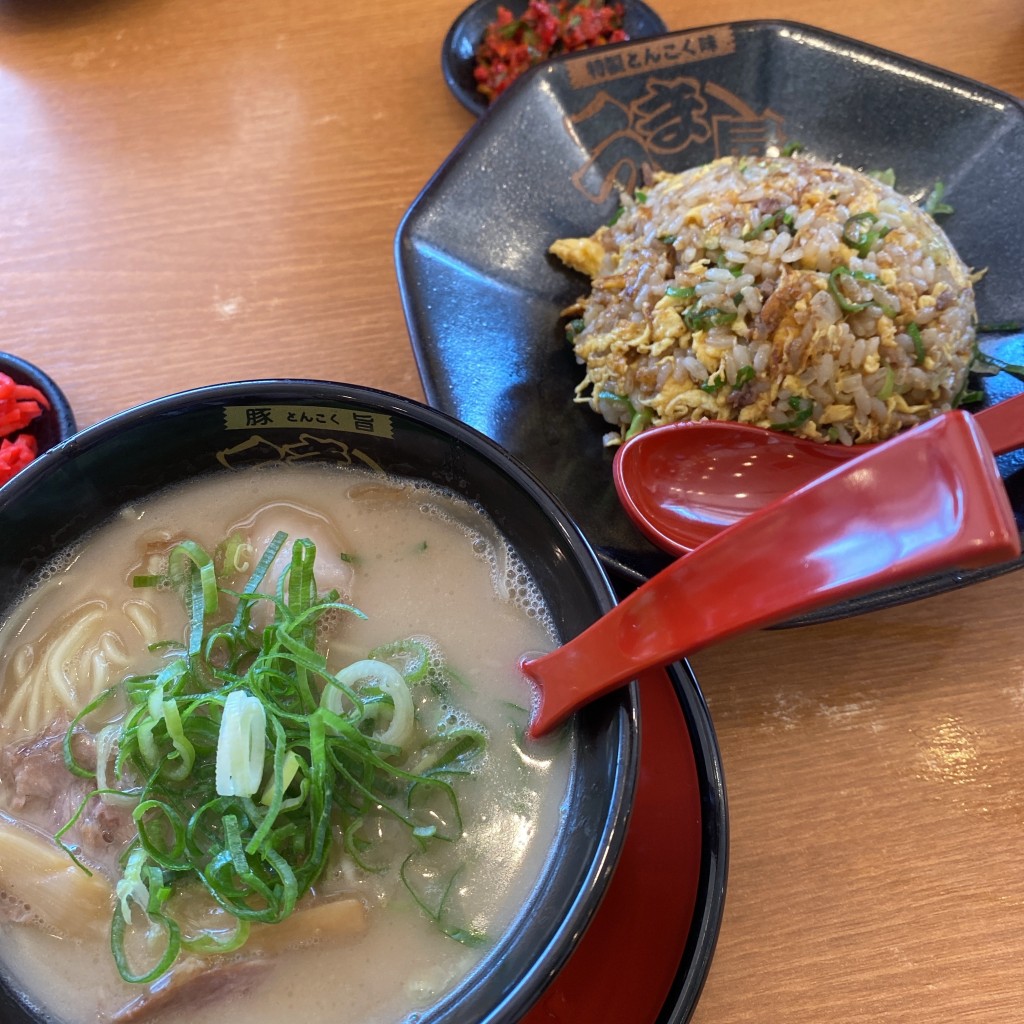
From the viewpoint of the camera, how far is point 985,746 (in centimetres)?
116

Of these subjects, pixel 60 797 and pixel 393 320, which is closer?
pixel 60 797

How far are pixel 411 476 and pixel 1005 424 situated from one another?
0.83 meters

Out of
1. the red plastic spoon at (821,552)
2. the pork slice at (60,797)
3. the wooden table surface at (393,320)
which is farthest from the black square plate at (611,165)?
the pork slice at (60,797)

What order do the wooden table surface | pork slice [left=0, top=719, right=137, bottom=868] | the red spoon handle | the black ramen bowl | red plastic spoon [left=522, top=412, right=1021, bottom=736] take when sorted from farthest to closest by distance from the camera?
1. the red spoon handle
2. the wooden table surface
3. pork slice [left=0, top=719, right=137, bottom=868]
4. the black ramen bowl
5. red plastic spoon [left=522, top=412, right=1021, bottom=736]

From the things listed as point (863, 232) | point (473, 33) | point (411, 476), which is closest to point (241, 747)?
point (411, 476)

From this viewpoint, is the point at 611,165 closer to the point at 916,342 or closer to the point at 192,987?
the point at 916,342

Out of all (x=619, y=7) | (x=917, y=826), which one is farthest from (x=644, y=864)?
(x=619, y=7)

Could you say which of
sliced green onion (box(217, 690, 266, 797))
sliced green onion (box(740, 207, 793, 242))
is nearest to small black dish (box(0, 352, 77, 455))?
sliced green onion (box(217, 690, 266, 797))

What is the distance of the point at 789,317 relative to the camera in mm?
1356

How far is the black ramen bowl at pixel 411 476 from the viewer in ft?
2.46

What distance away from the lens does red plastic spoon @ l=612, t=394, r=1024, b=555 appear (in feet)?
4.13

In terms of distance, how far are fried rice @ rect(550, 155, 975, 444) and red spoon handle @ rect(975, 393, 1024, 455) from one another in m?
0.22

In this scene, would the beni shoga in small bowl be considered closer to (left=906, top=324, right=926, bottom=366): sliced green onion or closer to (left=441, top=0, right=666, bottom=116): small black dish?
(left=441, top=0, right=666, bottom=116): small black dish

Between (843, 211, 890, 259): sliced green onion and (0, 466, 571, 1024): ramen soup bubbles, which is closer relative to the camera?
(0, 466, 571, 1024): ramen soup bubbles
